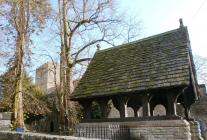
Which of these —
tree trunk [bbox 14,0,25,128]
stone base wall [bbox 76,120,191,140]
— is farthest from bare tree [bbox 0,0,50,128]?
stone base wall [bbox 76,120,191,140]

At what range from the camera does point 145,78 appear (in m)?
12.7

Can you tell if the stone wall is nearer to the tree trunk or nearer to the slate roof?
the slate roof

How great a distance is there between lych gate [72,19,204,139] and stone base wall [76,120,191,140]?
0.19m

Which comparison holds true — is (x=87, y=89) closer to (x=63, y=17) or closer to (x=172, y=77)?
(x=172, y=77)

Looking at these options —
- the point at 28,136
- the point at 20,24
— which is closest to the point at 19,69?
the point at 20,24

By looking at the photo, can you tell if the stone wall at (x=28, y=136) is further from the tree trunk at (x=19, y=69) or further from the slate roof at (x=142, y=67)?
the tree trunk at (x=19, y=69)

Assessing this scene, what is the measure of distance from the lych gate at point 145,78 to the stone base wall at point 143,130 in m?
0.19

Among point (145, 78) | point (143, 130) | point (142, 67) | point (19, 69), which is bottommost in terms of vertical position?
point (143, 130)

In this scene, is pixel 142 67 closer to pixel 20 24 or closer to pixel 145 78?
pixel 145 78

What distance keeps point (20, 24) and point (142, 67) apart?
9.47m

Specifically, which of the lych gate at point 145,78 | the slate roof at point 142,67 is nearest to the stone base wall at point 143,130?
the lych gate at point 145,78

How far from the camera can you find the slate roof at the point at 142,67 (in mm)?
12000

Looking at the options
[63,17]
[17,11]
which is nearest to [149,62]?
[17,11]

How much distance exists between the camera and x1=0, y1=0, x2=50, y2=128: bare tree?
1773 cm
